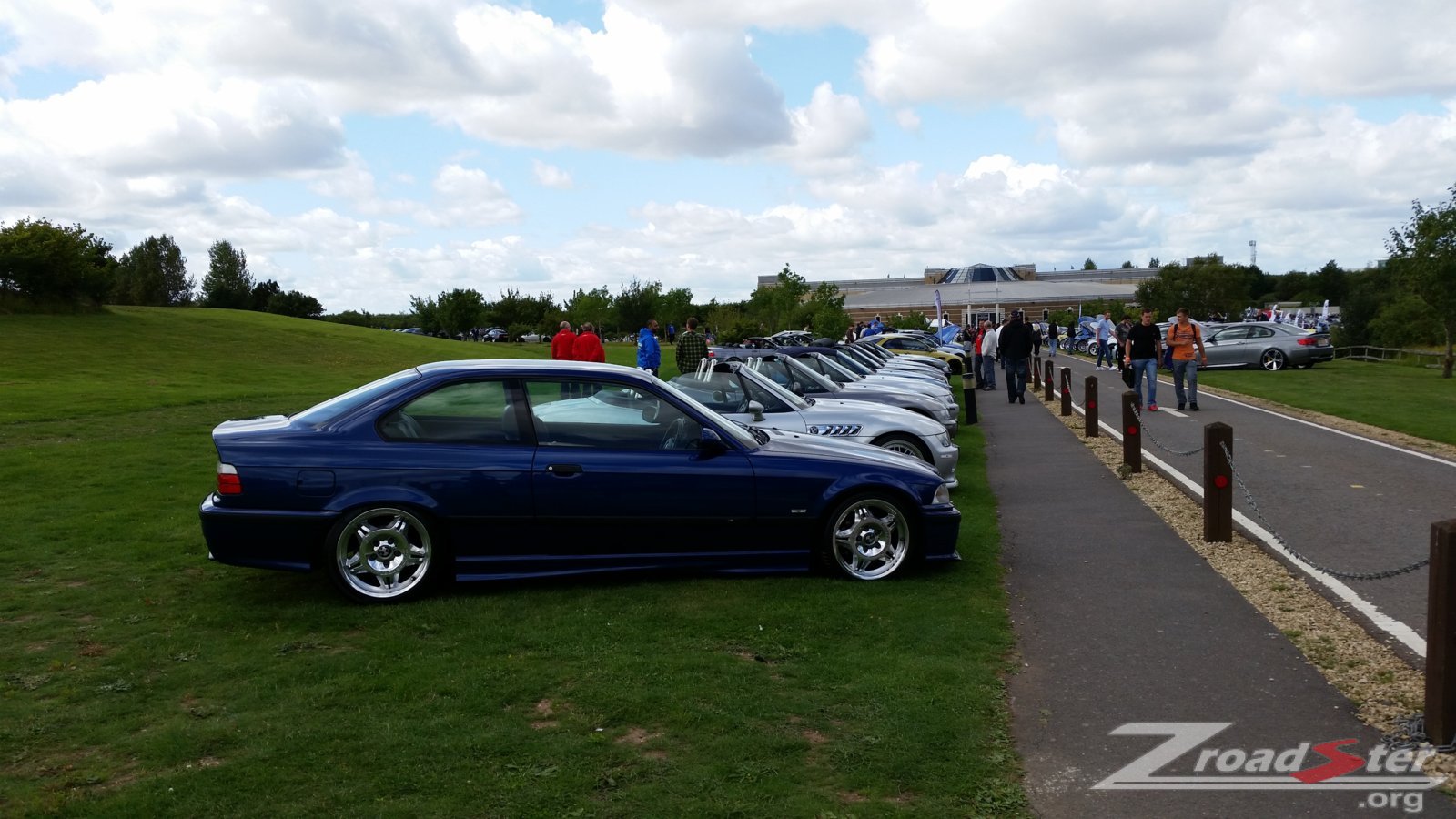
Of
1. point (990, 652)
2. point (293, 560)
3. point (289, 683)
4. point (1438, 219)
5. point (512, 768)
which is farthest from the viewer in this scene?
point (1438, 219)

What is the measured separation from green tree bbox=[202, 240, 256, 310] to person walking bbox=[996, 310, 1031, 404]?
8131cm

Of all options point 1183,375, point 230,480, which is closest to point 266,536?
point 230,480

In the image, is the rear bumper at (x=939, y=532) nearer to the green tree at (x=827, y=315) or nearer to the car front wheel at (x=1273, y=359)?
the car front wheel at (x=1273, y=359)

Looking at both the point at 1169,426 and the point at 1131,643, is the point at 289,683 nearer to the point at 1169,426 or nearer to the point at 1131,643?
the point at 1131,643

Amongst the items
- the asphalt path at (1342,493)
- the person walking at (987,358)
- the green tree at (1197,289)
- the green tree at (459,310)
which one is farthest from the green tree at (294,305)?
the asphalt path at (1342,493)

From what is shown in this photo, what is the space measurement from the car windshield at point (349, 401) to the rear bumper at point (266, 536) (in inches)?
24.3

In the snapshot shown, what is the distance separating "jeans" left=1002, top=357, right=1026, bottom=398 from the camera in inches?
963

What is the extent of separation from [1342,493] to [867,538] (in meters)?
5.76

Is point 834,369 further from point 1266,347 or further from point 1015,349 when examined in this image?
point 1266,347

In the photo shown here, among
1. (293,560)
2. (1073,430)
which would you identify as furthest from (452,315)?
(293,560)

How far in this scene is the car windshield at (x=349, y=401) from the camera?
7293mm

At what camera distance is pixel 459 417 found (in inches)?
290

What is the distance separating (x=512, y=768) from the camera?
4469 millimetres

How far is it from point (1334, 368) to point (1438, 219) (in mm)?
6671
